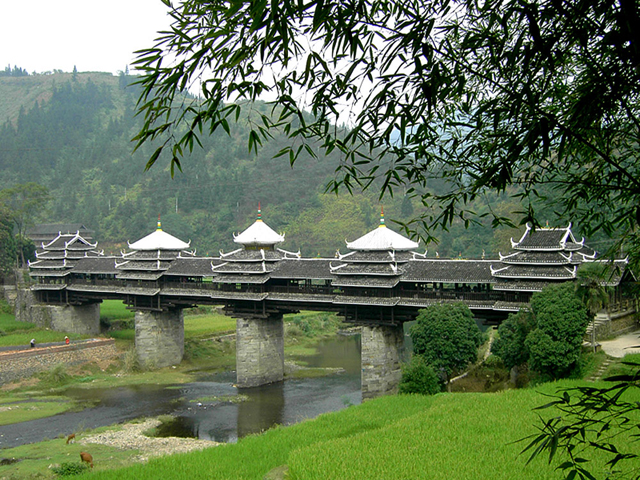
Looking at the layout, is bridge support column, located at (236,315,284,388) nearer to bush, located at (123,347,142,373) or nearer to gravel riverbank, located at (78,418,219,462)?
bush, located at (123,347,142,373)

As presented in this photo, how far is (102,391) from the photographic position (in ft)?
87.4

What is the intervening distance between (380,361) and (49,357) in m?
16.5

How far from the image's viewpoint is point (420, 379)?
1923 centimetres

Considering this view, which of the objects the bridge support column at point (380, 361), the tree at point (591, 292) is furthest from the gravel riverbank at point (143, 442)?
the tree at point (591, 292)

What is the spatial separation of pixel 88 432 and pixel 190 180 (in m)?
65.0

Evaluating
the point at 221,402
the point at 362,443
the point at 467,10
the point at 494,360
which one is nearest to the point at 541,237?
the point at 494,360

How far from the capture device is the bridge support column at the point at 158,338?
30.8 meters

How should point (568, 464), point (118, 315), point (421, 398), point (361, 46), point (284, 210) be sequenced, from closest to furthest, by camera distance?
1. point (568, 464)
2. point (361, 46)
3. point (421, 398)
4. point (118, 315)
5. point (284, 210)

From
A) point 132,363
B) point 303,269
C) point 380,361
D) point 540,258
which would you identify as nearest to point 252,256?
point 303,269

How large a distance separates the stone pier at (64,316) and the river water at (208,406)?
9.29m

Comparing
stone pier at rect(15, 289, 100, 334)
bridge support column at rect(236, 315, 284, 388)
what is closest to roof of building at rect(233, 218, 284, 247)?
bridge support column at rect(236, 315, 284, 388)

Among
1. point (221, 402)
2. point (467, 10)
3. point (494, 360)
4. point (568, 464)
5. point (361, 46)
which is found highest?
point (467, 10)

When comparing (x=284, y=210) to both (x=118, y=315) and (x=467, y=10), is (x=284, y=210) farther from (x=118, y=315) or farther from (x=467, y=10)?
(x=467, y=10)

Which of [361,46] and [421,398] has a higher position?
[361,46]
